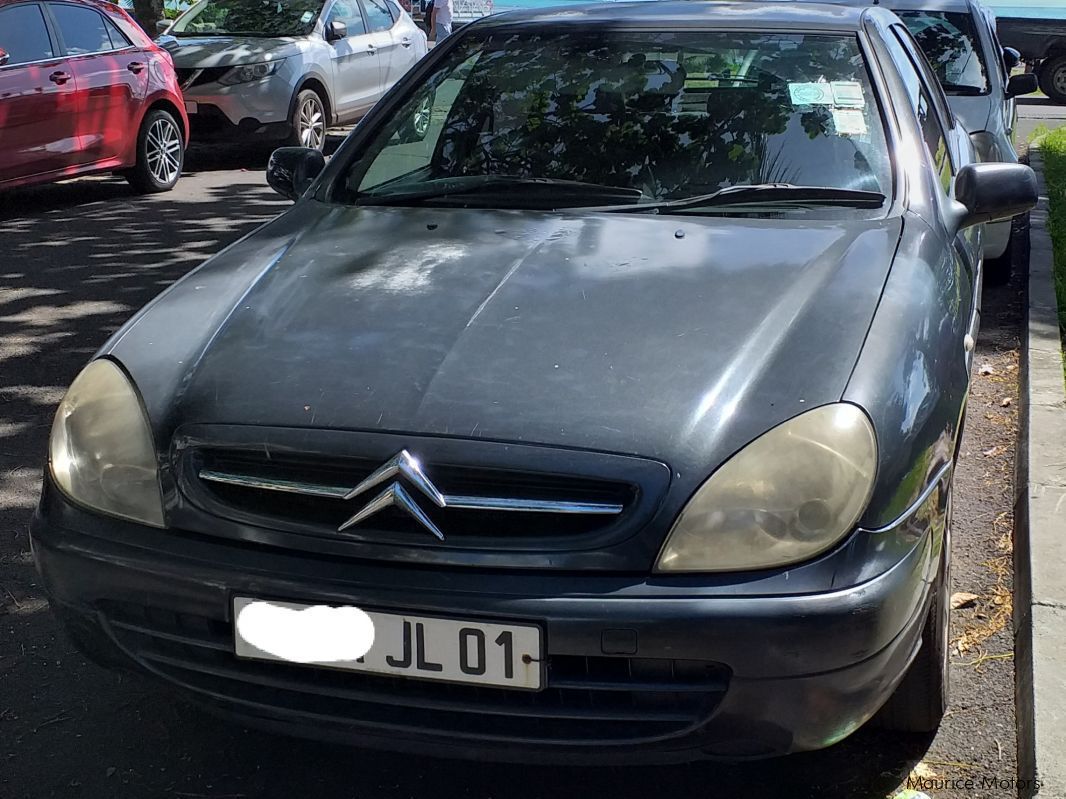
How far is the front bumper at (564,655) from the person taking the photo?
224 centimetres

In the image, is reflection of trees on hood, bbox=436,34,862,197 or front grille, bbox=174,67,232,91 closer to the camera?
reflection of trees on hood, bbox=436,34,862,197

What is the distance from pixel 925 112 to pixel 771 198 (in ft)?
3.08

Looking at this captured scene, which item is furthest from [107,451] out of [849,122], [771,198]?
[849,122]

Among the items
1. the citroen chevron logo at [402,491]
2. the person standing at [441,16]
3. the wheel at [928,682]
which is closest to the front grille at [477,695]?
the citroen chevron logo at [402,491]

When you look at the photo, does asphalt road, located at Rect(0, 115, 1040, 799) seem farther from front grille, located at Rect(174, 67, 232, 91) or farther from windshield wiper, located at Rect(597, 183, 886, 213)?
front grille, located at Rect(174, 67, 232, 91)

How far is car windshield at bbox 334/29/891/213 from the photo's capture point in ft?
11.4

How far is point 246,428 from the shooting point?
2.48m

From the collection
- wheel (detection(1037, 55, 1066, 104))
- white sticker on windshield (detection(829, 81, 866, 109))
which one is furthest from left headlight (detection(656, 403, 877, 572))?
wheel (detection(1037, 55, 1066, 104))

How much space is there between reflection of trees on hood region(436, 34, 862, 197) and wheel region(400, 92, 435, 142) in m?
0.08

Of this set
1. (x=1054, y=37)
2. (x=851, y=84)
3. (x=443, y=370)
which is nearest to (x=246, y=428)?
(x=443, y=370)

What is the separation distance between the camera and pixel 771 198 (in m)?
3.36

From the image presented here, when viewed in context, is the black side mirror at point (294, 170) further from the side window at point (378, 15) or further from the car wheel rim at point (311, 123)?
the side window at point (378, 15)

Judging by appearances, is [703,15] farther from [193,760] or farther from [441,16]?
[441,16]

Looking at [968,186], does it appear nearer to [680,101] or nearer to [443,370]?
[680,101]
